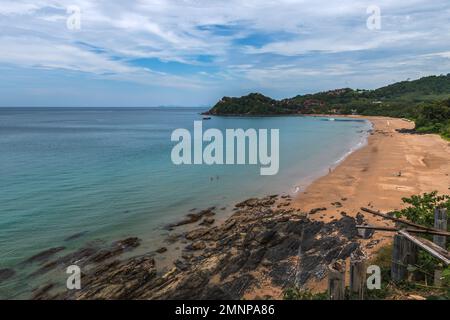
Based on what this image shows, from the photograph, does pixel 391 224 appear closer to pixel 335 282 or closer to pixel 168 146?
pixel 335 282

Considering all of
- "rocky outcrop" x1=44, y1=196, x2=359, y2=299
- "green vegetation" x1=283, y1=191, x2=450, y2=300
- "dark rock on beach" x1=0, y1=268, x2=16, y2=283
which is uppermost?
"green vegetation" x1=283, y1=191, x2=450, y2=300

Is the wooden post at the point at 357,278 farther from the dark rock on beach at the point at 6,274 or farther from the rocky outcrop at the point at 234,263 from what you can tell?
the dark rock on beach at the point at 6,274

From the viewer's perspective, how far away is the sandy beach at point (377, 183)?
2022cm

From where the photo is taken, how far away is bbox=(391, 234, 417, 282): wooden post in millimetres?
8008

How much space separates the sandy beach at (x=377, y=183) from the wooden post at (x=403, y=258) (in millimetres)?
5247

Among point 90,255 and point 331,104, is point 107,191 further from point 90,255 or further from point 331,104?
point 331,104

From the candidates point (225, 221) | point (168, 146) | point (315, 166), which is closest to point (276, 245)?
point (225, 221)

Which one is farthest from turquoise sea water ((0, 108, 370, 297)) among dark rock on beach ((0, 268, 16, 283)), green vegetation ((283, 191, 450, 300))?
green vegetation ((283, 191, 450, 300))

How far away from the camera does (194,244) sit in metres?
16.5

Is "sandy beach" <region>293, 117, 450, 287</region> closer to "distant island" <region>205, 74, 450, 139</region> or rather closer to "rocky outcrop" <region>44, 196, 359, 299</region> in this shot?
"rocky outcrop" <region>44, 196, 359, 299</region>

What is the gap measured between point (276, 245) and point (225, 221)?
531 centimetres

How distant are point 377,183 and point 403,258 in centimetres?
2001

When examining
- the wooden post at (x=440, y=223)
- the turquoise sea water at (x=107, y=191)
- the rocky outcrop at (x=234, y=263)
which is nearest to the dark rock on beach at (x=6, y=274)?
the turquoise sea water at (x=107, y=191)

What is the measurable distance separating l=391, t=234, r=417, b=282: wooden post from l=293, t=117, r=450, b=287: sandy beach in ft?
17.2
